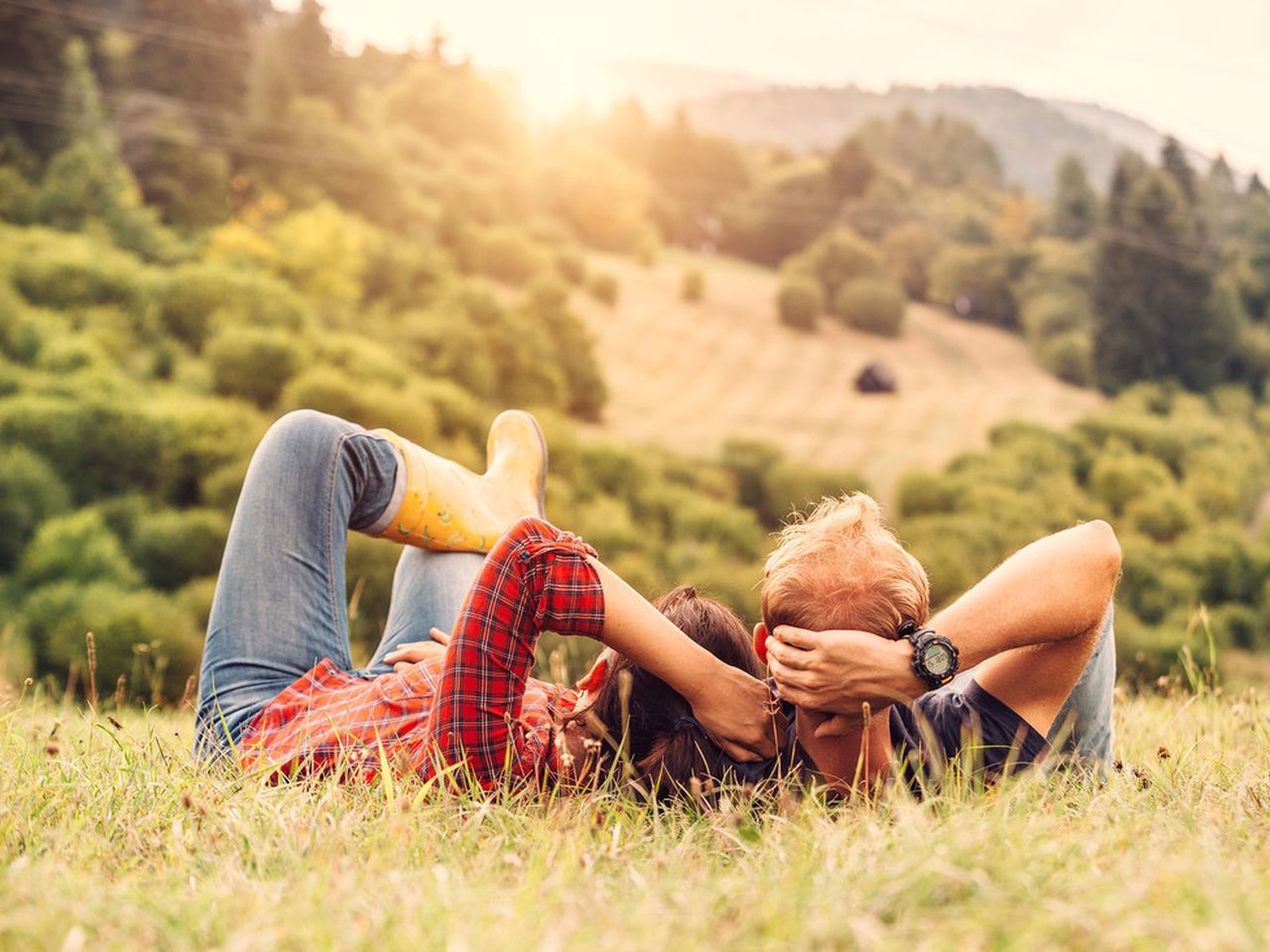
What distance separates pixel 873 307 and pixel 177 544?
2540cm

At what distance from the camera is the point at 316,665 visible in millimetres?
2242

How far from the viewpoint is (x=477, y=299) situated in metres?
27.9

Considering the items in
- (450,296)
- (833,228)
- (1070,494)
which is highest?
(833,228)

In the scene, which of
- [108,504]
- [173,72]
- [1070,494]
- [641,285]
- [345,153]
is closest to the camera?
[108,504]

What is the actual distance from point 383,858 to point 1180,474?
32554 millimetres

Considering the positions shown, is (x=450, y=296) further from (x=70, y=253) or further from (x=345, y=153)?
(x=70, y=253)

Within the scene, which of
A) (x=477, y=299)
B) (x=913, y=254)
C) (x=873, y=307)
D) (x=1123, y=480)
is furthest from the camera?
(x=913, y=254)

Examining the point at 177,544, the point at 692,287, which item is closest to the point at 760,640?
the point at 177,544

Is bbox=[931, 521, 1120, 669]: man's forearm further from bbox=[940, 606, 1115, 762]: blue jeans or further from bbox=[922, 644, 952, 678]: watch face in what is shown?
bbox=[940, 606, 1115, 762]: blue jeans

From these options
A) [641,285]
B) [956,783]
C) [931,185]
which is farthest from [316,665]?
[931,185]

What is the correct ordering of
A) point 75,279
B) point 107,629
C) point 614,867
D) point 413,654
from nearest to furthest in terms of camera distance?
point 614,867 < point 413,654 < point 107,629 < point 75,279

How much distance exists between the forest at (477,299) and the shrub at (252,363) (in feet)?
0.19

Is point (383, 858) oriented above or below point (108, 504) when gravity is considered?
above

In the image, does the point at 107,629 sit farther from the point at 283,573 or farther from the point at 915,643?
the point at 915,643
